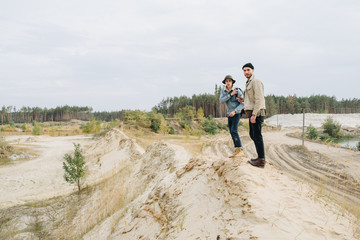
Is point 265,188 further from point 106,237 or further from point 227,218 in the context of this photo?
point 106,237

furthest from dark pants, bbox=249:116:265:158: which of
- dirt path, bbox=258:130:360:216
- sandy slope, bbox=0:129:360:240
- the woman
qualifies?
dirt path, bbox=258:130:360:216

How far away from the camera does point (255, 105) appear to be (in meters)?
4.60

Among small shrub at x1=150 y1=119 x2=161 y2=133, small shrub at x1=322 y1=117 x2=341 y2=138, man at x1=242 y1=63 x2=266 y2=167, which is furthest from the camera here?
small shrub at x1=150 y1=119 x2=161 y2=133

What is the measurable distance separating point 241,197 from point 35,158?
27.7 m

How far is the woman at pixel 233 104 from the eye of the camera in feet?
17.4

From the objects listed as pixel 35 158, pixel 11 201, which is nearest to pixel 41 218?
pixel 11 201

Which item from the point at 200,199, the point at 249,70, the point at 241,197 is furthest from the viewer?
the point at 249,70

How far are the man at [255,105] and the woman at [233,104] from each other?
407 millimetres

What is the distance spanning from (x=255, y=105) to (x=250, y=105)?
7.5 inches

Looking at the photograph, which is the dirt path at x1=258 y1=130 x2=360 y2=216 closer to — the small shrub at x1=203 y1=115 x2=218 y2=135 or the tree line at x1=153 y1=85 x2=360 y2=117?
the small shrub at x1=203 y1=115 x2=218 y2=135

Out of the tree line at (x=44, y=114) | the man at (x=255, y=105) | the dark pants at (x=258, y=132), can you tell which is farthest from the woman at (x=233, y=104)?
the tree line at (x=44, y=114)

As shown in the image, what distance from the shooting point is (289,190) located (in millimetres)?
4074

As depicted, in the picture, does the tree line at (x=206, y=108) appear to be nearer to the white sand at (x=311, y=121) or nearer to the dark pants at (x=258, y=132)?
the white sand at (x=311, y=121)

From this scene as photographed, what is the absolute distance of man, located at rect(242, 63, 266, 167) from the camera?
15.1 feet
